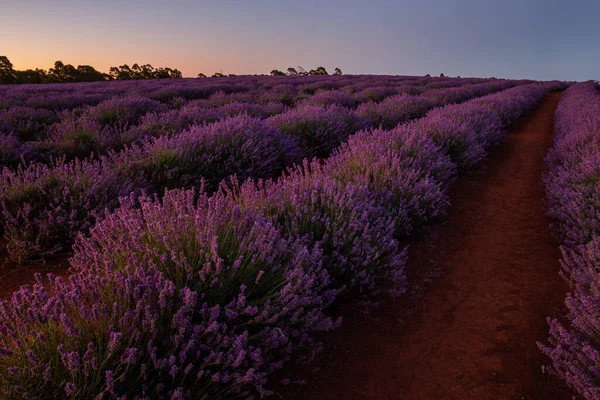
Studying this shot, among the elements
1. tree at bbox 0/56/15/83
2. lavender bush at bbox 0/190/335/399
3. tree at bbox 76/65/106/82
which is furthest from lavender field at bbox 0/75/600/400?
tree at bbox 76/65/106/82

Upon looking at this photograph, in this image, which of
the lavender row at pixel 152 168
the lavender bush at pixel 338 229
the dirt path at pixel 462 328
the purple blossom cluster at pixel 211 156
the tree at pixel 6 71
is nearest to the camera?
the dirt path at pixel 462 328

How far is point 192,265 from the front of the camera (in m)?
1.86

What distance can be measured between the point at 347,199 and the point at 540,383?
5.42ft

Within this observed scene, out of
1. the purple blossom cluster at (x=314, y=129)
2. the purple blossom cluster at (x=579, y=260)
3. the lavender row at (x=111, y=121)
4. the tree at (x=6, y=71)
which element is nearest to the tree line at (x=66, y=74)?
the tree at (x=6, y=71)

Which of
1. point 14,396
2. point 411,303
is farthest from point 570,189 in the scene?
point 14,396

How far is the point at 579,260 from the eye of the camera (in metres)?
2.40

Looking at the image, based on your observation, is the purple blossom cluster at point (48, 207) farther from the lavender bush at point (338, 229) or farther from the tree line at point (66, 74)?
the tree line at point (66, 74)

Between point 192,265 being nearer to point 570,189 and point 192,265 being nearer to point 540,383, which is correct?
point 540,383

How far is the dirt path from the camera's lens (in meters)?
1.90

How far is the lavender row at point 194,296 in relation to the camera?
137cm

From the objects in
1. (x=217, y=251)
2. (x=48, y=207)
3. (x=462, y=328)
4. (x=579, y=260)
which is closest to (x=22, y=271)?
(x=48, y=207)

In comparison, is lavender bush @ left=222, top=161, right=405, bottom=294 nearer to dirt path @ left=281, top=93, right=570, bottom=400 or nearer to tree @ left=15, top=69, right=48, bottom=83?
dirt path @ left=281, top=93, right=570, bottom=400

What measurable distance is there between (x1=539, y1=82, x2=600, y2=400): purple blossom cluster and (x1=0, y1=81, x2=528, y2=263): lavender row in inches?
57.0

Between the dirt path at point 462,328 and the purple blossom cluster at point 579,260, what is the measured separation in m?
0.17
